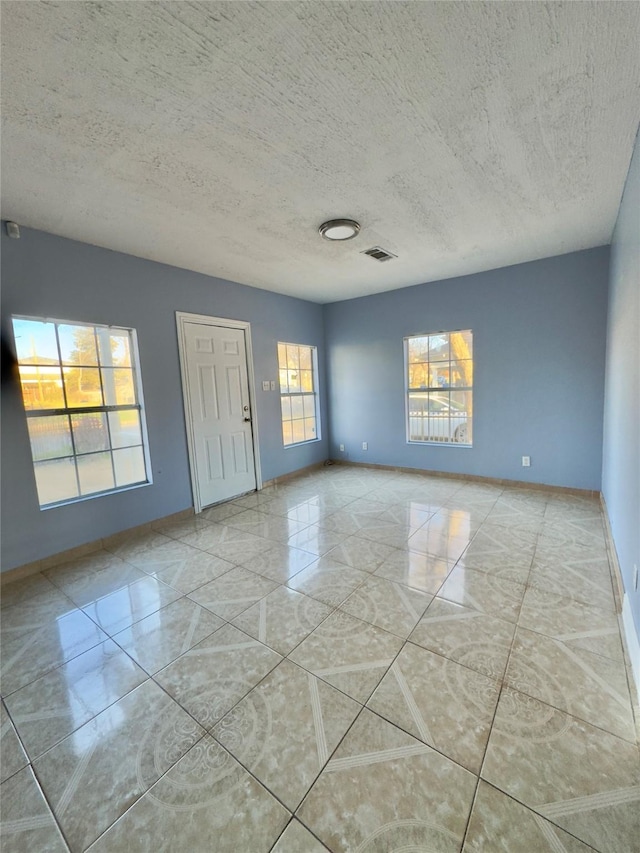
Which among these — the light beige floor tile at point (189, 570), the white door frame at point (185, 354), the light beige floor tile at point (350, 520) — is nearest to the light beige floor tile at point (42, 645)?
the light beige floor tile at point (189, 570)

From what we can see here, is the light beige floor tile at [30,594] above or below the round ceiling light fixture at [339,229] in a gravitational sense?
below

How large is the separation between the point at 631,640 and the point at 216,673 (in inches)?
76.1

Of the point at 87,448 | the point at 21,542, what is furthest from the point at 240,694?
the point at 87,448

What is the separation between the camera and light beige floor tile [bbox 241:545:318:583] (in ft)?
8.06

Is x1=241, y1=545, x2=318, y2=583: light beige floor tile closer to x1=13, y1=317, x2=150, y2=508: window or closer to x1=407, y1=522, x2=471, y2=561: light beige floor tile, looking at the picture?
x1=407, y1=522, x2=471, y2=561: light beige floor tile

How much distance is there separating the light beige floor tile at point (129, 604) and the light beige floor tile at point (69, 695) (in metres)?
0.23

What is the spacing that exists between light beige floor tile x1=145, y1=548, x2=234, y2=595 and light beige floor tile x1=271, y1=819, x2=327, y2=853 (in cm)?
149

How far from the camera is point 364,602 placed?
6.83ft

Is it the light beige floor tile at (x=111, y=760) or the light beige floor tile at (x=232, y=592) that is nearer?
the light beige floor tile at (x=111, y=760)

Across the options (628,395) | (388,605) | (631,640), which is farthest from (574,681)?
(628,395)

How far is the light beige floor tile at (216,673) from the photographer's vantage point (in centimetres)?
145

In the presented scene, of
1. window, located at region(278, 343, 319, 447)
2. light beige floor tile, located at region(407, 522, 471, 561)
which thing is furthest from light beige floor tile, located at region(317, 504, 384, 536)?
window, located at region(278, 343, 319, 447)

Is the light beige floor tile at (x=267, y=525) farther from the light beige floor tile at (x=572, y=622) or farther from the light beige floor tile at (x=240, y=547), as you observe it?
the light beige floor tile at (x=572, y=622)

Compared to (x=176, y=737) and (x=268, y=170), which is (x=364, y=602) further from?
(x=268, y=170)
